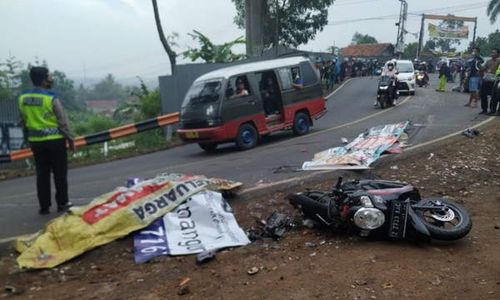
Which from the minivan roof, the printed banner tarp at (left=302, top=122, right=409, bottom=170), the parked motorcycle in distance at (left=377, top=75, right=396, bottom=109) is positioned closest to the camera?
the printed banner tarp at (left=302, top=122, right=409, bottom=170)

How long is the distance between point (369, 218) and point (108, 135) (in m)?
10.3

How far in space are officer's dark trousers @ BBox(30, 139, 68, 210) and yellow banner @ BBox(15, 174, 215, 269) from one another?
992 mm

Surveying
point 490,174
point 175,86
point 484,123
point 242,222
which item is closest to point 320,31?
point 175,86

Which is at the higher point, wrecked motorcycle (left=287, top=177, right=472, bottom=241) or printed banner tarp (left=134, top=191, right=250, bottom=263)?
wrecked motorcycle (left=287, top=177, right=472, bottom=241)

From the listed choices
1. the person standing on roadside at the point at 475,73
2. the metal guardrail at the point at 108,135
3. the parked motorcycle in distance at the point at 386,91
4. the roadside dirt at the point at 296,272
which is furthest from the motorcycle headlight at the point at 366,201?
the parked motorcycle in distance at the point at 386,91

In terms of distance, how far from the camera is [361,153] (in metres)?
8.79

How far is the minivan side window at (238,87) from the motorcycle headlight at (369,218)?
24.9ft

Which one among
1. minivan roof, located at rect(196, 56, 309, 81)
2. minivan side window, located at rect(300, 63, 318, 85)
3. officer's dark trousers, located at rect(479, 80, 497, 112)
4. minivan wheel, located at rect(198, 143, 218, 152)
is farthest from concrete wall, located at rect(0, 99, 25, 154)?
officer's dark trousers, located at rect(479, 80, 497, 112)

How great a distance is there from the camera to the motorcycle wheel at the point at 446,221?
5.35 m

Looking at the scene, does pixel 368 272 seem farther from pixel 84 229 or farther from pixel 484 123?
pixel 484 123

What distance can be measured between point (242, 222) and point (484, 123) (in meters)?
9.62

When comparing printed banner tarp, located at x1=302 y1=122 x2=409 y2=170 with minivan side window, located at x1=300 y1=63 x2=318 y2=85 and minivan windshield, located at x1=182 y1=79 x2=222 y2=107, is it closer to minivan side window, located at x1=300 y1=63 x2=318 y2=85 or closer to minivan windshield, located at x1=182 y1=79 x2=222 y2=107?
minivan windshield, located at x1=182 y1=79 x2=222 y2=107

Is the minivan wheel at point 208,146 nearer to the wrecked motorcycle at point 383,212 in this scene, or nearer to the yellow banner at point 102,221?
the yellow banner at point 102,221

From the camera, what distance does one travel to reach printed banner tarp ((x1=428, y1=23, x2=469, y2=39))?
62.6 m
